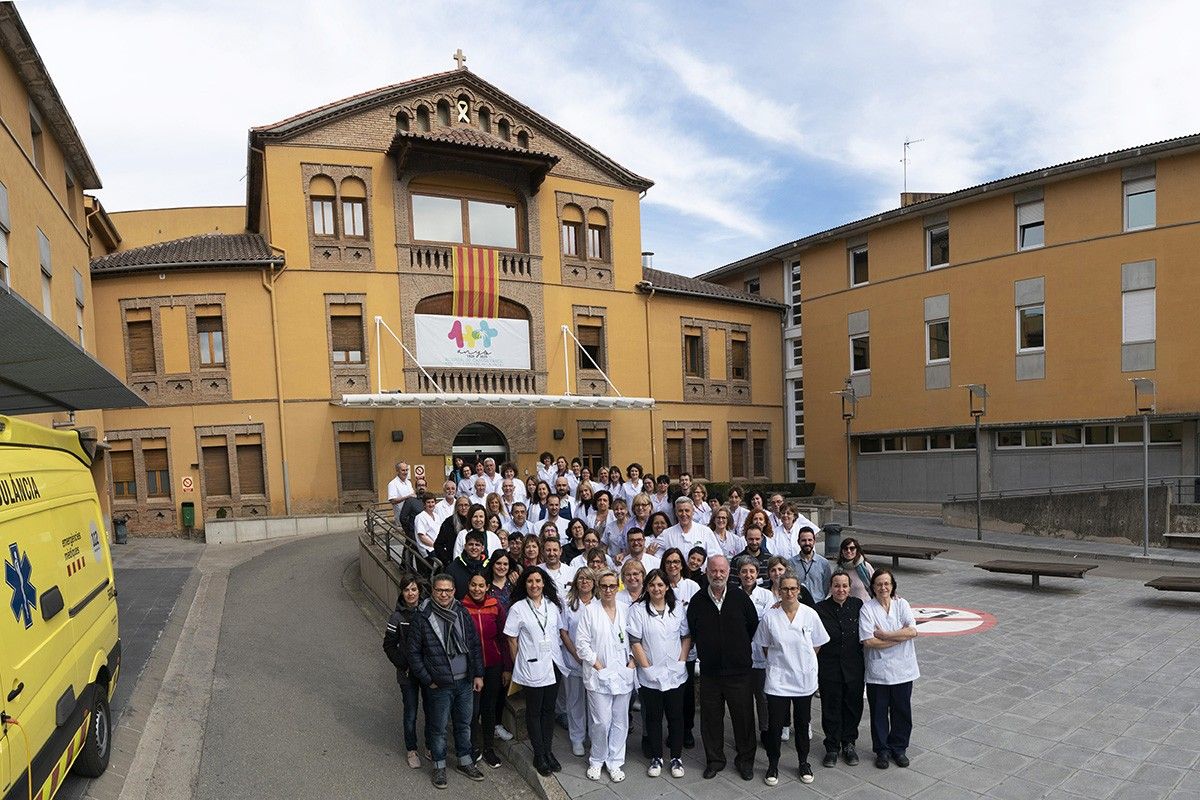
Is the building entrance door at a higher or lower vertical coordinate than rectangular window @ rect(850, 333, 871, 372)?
lower

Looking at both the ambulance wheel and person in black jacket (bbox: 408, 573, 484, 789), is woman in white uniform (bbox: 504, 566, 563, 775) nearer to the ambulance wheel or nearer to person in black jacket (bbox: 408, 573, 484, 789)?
person in black jacket (bbox: 408, 573, 484, 789)

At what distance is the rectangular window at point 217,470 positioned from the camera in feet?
70.0

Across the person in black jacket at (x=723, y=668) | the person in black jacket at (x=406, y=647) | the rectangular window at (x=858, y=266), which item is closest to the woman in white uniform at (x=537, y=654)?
the person in black jacket at (x=406, y=647)

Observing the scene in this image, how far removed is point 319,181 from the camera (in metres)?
21.9

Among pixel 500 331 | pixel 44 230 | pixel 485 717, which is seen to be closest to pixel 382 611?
pixel 485 717

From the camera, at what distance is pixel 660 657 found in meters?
5.74

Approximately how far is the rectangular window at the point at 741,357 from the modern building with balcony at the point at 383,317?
14.7ft

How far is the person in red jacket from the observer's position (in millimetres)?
6176

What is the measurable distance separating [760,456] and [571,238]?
1248 centimetres

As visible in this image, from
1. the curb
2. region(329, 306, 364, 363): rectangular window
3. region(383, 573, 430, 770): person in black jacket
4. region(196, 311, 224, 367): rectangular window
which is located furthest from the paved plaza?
region(196, 311, 224, 367): rectangular window

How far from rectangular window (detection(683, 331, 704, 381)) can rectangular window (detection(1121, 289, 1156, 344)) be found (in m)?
13.8

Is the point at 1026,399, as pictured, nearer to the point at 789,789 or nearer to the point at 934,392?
the point at 934,392

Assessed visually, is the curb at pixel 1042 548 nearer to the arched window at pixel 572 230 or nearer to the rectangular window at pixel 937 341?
the rectangular window at pixel 937 341

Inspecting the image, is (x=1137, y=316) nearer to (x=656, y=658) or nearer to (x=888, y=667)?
(x=888, y=667)
